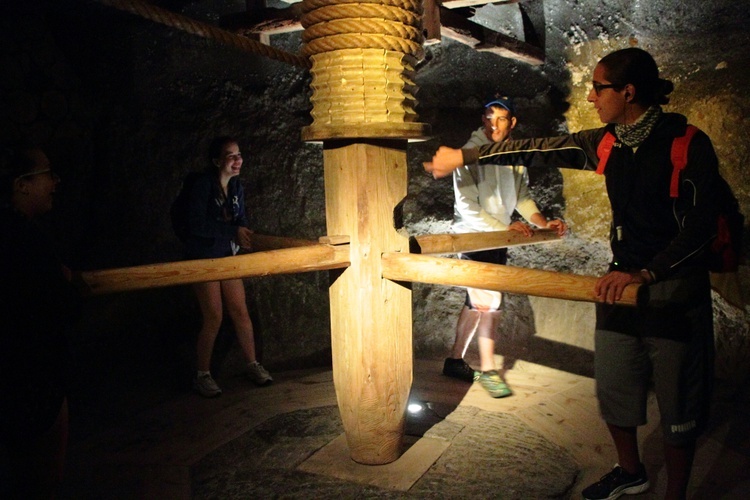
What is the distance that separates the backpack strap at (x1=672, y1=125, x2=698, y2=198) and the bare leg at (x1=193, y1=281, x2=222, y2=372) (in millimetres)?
2961

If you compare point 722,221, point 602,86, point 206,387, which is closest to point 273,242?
point 206,387

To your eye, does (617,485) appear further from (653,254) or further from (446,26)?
(446,26)

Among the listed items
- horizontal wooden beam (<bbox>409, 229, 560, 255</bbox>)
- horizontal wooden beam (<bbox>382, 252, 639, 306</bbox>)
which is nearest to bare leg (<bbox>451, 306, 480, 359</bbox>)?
horizontal wooden beam (<bbox>409, 229, 560, 255</bbox>)

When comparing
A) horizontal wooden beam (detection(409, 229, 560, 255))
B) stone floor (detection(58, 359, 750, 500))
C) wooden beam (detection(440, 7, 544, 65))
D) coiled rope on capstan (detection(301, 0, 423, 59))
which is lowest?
stone floor (detection(58, 359, 750, 500))

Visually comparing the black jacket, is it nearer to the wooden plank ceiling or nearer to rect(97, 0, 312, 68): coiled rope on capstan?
rect(97, 0, 312, 68): coiled rope on capstan

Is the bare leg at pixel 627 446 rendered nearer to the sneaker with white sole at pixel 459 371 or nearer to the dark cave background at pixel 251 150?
the sneaker with white sole at pixel 459 371

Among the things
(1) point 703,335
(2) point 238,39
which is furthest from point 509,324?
(2) point 238,39

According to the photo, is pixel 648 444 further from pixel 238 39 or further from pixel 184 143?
pixel 184 143

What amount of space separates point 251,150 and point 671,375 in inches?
153

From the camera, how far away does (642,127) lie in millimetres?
2480

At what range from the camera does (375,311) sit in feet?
9.95

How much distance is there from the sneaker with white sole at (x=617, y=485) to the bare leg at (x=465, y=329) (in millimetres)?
1835

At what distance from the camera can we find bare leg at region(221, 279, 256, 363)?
4527mm

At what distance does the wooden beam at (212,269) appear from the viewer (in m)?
2.38
